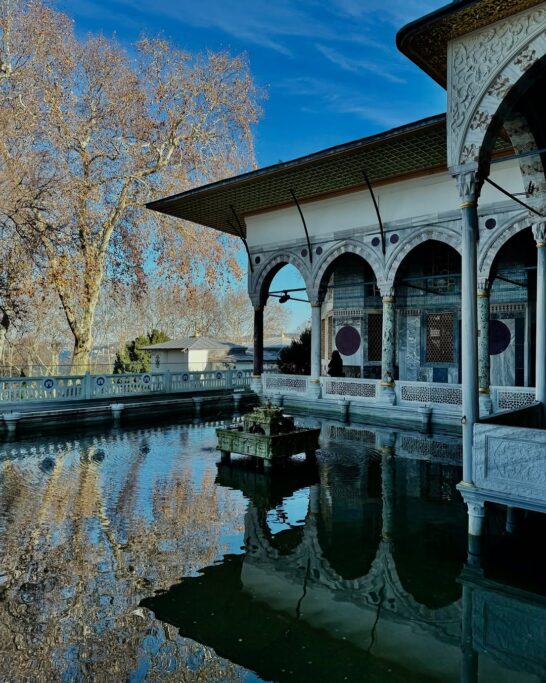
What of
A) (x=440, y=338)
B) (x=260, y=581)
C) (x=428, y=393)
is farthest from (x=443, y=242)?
(x=260, y=581)

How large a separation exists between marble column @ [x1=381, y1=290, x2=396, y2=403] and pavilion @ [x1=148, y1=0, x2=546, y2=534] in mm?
31

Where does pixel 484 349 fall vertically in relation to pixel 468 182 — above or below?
below

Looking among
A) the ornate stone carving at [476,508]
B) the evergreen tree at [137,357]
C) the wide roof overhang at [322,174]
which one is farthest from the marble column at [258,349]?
the evergreen tree at [137,357]

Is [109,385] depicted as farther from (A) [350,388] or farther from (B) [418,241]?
(B) [418,241]

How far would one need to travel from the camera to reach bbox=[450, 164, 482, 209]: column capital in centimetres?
472

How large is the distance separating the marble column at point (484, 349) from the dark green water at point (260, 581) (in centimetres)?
352

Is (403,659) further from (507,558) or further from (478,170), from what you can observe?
(478,170)

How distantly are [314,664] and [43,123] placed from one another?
1652 cm

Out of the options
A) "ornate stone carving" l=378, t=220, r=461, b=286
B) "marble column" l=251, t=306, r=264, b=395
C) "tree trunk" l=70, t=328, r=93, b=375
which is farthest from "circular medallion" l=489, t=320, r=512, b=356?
"tree trunk" l=70, t=328, r=93, b=375

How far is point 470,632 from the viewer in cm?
316

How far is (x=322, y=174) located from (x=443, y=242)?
305 cm

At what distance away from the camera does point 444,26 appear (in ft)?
15.1

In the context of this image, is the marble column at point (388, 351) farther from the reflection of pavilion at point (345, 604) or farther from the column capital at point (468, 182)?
the column capital at point (468, 182)

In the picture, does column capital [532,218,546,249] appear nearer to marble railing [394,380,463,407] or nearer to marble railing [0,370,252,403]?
marble railing [394,380,463,407]
